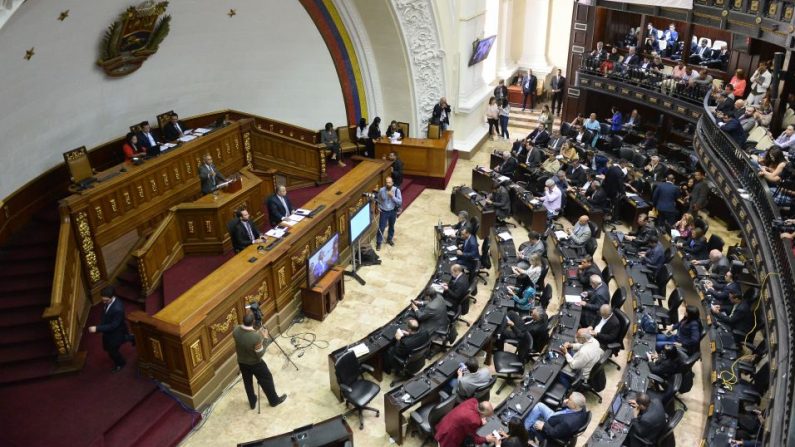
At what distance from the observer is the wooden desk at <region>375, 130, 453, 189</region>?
1519 cm

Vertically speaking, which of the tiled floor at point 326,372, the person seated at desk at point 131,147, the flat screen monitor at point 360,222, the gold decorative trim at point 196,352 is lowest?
the tiled floor at point 326,372

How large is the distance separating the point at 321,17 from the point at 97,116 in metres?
6.31

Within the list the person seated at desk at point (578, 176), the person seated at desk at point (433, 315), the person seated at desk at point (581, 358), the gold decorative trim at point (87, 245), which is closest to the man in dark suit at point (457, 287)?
the person seated at desk at point (433, 315)

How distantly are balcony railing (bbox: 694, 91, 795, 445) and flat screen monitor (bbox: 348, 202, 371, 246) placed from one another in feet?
21.0

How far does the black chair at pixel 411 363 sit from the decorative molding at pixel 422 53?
948cm

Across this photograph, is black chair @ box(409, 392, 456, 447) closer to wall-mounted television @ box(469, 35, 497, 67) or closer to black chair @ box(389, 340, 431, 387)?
black chair @ box(389, 340, 431, 387)

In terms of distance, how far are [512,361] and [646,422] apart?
2.29m

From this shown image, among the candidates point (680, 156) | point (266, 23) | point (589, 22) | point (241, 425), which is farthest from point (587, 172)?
point (241, 425)

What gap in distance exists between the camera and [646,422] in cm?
682

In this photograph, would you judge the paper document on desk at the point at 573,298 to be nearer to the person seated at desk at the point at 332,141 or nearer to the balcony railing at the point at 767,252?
the balcony railing at the point at 767,252

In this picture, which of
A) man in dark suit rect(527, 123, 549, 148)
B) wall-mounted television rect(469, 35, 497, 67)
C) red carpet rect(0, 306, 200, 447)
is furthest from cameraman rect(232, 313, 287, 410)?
wall-mounted television rect(469, 35, 497, 67)

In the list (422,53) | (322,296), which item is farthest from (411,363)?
(422,53)

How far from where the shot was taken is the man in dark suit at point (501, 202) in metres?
13.1

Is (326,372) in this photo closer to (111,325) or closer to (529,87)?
(111,325)
